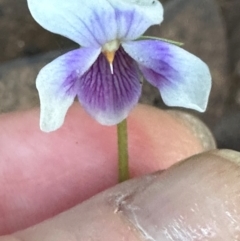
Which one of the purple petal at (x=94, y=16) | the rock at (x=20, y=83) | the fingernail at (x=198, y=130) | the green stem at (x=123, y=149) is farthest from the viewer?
the rock at (x=20, y=83)

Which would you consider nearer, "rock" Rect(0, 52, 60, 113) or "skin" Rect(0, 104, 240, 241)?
"skin" Rect(0, 104, 240, 241)

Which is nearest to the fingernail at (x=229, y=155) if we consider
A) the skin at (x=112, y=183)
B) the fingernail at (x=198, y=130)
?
the skin at (x=112, y=183)

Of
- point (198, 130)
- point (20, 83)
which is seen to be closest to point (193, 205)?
point (198, 130)

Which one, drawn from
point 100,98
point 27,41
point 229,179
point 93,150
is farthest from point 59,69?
point 27,41

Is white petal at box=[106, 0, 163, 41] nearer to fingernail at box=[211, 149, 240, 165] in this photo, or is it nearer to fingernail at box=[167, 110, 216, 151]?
fingernail at box=[211, 149, 240, 165]

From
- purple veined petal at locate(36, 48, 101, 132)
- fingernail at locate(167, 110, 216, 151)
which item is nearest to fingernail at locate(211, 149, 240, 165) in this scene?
purple veined petal at locate(36, 48, 101, 132)

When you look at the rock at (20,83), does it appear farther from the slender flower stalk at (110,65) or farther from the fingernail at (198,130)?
the slender flower stalk at (110,65)
